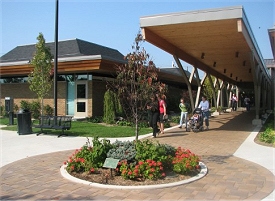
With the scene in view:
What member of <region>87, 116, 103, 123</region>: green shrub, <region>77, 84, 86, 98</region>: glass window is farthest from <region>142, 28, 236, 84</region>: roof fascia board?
<region>77, 84, 86, 98</region>: glass window

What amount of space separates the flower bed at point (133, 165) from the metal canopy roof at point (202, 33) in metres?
6.35

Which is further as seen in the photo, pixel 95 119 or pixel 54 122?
pixel 95 119

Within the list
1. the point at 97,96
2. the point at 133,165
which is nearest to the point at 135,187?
the point at 133,165

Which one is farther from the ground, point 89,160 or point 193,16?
point 193,16

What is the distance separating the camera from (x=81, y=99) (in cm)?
1950

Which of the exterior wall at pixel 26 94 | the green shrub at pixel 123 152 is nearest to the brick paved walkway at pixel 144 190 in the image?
the green shrub at pixel 123 152

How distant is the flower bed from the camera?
5926 millimetres

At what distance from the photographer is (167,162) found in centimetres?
666

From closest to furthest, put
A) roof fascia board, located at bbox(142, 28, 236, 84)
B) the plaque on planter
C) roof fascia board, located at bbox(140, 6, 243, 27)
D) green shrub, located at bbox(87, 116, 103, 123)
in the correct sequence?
the plaque on planter → roof fascia board, located at bbox(140, 6, 243, 27) → roof fascia board, located at bbox(142, 28, 236, 84) → green shrub, located at bbox(87, 116, 103, 123)

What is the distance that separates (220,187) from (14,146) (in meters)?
7.42

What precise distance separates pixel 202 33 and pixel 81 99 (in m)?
9.44

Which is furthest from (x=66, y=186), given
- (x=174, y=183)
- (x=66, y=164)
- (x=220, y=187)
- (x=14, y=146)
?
(x=14, y=146)

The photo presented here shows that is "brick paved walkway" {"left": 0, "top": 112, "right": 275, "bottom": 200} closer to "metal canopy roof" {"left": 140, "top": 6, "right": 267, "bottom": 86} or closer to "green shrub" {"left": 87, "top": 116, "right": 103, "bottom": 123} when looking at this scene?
"metal canopy roof" {"left": 140, "top": 6, "right": 267, "bottom": 86}

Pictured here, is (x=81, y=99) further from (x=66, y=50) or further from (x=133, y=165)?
(x=133, y=165)
